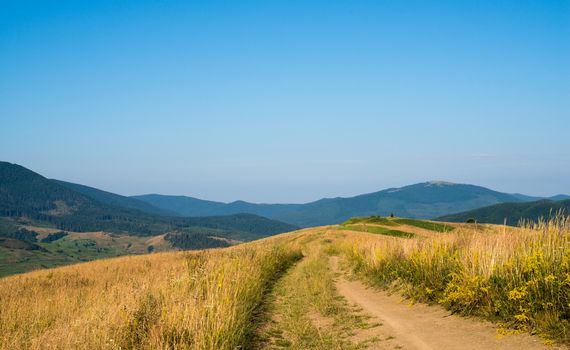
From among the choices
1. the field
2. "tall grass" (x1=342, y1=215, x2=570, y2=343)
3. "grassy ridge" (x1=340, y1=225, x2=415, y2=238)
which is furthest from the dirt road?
"grassy ridge" (x1=340, y1=225, x2=415, y2=238)

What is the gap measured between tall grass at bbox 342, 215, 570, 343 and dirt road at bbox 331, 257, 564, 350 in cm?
31

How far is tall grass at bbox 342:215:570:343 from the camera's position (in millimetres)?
8273

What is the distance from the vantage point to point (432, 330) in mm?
9539

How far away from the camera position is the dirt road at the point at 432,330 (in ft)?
26.7

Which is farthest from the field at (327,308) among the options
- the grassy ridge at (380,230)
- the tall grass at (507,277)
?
the grassy ridge at (380,230)

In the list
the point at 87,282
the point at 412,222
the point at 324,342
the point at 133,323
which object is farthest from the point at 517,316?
the point at 412,222

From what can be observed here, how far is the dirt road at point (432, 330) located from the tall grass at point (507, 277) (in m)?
0.31

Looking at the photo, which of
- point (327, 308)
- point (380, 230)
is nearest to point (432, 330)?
point (327, 308)

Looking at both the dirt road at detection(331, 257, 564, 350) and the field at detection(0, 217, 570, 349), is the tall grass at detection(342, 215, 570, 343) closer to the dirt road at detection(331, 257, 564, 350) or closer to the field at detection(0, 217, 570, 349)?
the field at detection(0, 217, 570, 349)

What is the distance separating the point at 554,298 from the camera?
834 centimetres

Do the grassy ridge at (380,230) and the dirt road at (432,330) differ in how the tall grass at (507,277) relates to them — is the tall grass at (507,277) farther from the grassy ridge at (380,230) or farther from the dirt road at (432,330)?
the grassy ridge at (380,230)

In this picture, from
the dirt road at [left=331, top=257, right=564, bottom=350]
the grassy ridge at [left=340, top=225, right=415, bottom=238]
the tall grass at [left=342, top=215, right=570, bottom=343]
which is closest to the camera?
the dirt road at [left=331, top=257, right=564, bottom=350]

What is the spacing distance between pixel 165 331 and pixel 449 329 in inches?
241

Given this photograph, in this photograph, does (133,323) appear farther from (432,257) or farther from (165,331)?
(432,257)
